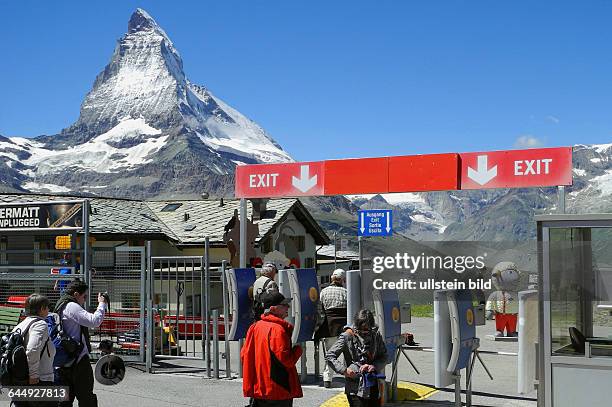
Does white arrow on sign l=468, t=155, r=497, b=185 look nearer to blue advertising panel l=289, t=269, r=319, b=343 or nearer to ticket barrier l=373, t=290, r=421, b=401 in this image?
ticket barrier l=373, t=290, r=421, b=401

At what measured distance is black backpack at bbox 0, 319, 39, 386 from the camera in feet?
24.4

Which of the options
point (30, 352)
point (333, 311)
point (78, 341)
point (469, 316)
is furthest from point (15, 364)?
point (333, 311)

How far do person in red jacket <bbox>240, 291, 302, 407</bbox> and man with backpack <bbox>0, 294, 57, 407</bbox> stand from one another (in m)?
1.96

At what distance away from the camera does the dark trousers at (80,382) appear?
821 cm

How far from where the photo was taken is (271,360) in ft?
23.1

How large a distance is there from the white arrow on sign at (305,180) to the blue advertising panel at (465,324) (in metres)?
4.79

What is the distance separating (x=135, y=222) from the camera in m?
39.2

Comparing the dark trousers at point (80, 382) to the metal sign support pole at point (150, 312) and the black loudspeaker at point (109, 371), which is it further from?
the metal sign support pole at point (150, 312)

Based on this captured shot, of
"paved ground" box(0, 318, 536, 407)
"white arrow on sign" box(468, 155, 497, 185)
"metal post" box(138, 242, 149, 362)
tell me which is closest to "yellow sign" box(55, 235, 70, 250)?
"metal post" box(138, 242, 149, 362)

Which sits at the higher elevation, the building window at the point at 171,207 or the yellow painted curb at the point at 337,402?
the building window at the point at 171,207

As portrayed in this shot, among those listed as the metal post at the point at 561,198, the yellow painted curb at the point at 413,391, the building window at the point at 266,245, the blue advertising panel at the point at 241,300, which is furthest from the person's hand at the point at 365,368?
the building window at the point at 266,245

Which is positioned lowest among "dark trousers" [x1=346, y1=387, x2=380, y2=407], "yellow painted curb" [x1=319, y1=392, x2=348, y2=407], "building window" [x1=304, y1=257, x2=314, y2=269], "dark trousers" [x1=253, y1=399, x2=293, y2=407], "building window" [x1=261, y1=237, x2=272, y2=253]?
"yellow painted curb" [x1=319, y1=392, x2=348, y2=407]

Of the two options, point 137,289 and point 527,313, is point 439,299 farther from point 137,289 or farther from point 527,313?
point 137,289

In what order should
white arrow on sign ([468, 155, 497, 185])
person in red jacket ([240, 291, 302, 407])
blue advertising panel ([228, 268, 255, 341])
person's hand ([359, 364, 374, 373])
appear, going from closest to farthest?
1. person in red jacket ([240, 291, 302, 407])
2. person's hand ([359, 364, 374, 373])
3. blue advertising panel ([228, 268, 255, 341])
4. white arrow on sign ([468, 155, 497, 185])
